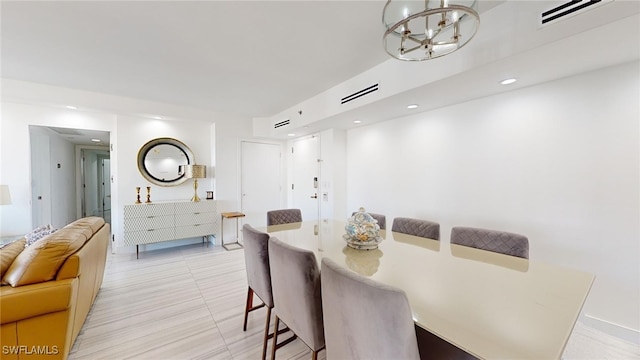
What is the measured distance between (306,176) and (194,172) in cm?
209

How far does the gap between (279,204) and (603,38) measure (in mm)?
5069

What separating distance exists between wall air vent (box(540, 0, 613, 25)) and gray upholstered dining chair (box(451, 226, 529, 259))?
55.3 inches

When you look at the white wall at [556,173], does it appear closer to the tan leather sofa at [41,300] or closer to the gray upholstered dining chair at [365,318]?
the gray upholstered dining chair at [365,318]

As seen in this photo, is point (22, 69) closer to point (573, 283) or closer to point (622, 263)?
point (573, 283)

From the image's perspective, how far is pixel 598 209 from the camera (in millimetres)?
2016

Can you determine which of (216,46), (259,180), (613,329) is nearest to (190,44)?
(216,46)

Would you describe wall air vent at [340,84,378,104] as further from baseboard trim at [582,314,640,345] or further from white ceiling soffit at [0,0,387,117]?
baseboard trim at [582,314,640,345]

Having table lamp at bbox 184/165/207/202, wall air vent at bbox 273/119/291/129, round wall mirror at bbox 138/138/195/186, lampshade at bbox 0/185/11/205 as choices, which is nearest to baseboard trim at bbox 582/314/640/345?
wall air vent at bbox 273/119/291/129

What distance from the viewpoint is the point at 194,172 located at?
14.2 feet

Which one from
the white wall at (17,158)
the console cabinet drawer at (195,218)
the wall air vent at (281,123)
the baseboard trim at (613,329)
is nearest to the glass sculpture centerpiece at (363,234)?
the baseboard trim at (613,329)

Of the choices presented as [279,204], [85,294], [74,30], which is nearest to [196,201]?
[279,204]

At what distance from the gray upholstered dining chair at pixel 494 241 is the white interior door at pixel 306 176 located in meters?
2.89

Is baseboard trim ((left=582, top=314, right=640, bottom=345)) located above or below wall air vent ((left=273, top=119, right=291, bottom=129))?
below

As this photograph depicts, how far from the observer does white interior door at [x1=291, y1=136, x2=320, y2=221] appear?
4.72 m
